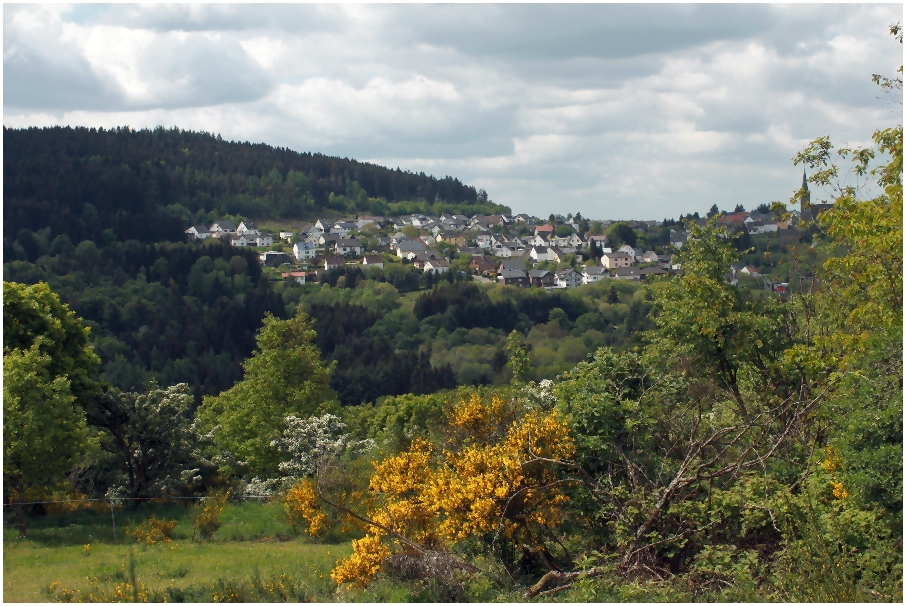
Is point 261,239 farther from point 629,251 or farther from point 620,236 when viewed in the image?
point 620,236

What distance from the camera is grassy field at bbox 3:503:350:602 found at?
1084 cm

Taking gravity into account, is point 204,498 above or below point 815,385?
below

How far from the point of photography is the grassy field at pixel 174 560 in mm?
10844

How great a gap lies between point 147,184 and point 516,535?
147 metres

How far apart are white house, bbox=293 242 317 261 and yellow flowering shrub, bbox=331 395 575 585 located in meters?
130

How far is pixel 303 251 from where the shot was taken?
140500 mm

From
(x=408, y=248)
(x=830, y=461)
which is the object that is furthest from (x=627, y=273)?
(x=830, y=461)

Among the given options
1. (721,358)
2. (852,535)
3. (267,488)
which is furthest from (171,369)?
(852,535)

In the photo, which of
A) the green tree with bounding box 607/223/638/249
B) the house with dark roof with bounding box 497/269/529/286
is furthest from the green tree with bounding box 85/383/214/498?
the green tree with bounding box 607/223/638/249

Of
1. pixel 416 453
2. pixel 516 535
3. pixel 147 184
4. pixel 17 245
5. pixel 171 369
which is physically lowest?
pixel 171 369

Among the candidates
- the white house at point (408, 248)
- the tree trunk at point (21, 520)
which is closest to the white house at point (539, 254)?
the white house at point (408, 248)

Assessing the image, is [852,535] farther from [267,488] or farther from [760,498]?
[267,488]

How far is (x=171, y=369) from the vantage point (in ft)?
259

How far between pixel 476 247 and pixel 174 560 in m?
155
